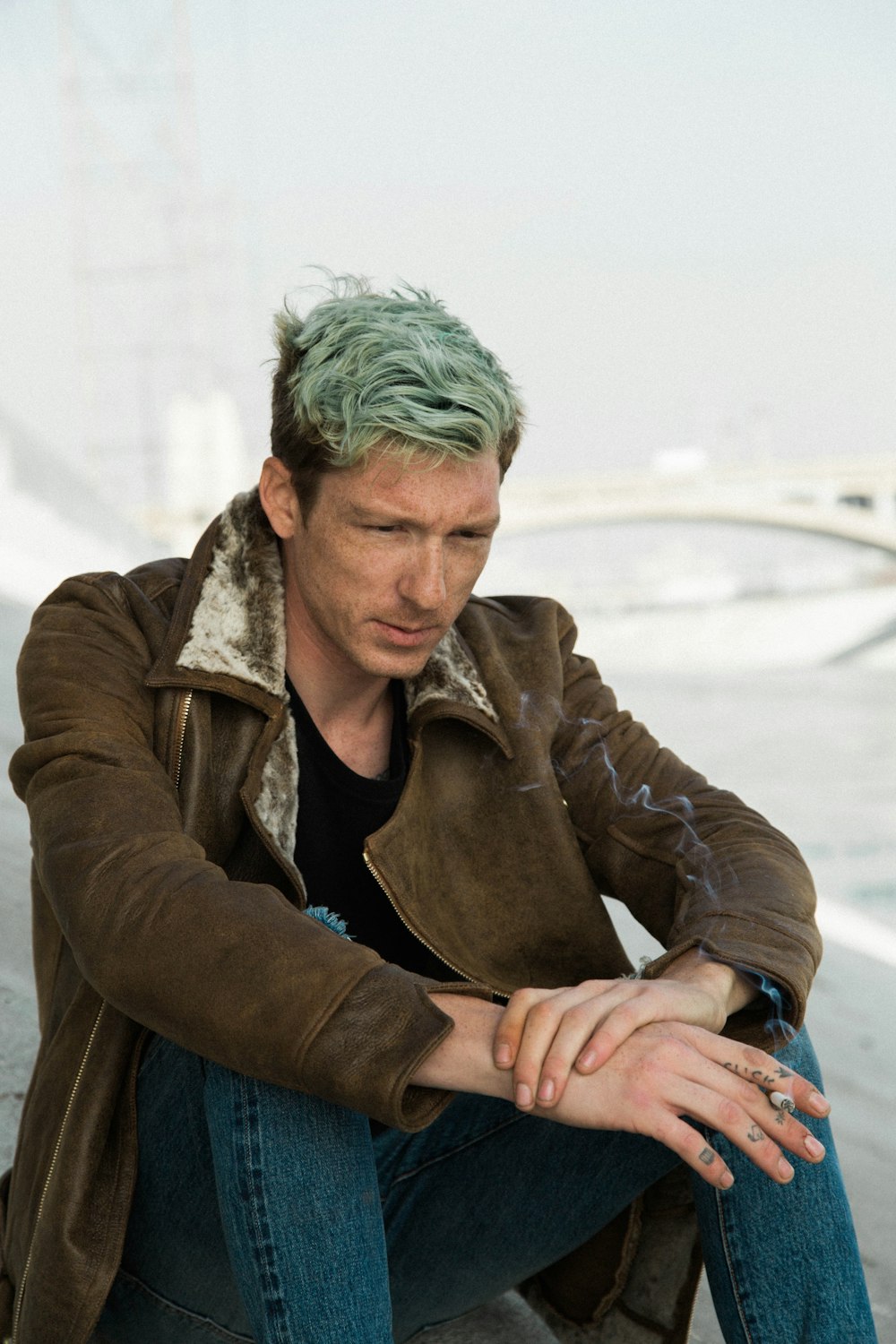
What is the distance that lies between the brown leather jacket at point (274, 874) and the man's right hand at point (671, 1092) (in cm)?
4

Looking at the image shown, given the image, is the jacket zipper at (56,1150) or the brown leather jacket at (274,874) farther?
the jacket zipper at (56,1150)

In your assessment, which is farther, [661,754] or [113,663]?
[661,754]

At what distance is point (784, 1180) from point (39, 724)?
3.02 feet

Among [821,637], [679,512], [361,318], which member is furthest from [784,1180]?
[821,637]

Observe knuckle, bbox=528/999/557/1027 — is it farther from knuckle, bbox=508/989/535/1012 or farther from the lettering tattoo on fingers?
the lettering tattoo on fingers

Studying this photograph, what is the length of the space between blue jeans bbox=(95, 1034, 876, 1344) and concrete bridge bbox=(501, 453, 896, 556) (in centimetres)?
2644

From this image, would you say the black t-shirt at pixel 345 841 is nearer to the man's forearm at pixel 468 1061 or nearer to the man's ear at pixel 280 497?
the man's ear at pixel 280 497

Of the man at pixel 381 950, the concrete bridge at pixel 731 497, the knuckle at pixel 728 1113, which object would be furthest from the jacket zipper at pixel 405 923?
the concrete bridge at pixel 731 497

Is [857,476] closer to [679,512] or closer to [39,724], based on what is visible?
[679,512]

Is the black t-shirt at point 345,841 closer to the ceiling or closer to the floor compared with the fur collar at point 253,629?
closer to the floor

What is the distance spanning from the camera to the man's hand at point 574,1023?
4.34 ft

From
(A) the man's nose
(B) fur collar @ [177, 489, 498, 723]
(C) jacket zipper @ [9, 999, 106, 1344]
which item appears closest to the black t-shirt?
(B) fur collar @ [177, 489, 498, 723]

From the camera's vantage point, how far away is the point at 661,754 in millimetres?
1948

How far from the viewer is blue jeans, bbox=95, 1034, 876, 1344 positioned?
1296 millimetres
